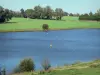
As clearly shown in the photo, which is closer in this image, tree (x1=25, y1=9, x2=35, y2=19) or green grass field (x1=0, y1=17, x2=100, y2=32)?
green grass field (x1=0, y1=17, x2=100, y2=32)

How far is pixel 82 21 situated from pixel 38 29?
1055 cm

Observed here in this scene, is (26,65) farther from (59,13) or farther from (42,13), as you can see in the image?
(59,13)

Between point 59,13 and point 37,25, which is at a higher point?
point 59,13

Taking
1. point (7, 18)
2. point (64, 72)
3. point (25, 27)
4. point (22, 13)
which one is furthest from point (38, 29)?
point (64, 72)

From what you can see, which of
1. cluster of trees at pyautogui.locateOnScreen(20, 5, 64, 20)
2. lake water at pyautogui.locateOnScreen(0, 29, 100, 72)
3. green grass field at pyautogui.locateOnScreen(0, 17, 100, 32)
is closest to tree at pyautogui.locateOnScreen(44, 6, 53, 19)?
cluster of trees at pyautogui.locateOnScreen(20, 5, 64, 20)

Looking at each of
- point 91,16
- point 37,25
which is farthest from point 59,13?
point 37,25

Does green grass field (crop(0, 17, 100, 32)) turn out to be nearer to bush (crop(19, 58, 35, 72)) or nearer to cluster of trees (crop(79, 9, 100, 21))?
cluster of trees (crop(79, 9, 100, 21))

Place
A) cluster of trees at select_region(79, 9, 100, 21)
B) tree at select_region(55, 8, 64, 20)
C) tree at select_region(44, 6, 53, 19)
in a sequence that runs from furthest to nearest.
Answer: tree at select_region(55, 8, 64, 20) → tree at select_region(44, 6, 53, 19) → cluster of trees at select_region(79, 9, 100, 21)

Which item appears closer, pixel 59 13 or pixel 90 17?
pixel 90 17

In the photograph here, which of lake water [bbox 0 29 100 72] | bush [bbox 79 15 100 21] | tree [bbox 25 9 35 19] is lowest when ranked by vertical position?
lake water [bbox 0 29 100 72]

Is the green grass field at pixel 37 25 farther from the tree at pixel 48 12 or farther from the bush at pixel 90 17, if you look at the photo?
the tree at pixel 48 12

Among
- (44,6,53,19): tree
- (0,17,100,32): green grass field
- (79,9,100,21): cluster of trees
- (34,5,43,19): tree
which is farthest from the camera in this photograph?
(44,6,53,19): tree

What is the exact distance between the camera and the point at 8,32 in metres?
63.7

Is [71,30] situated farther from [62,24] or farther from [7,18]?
[7,18]
